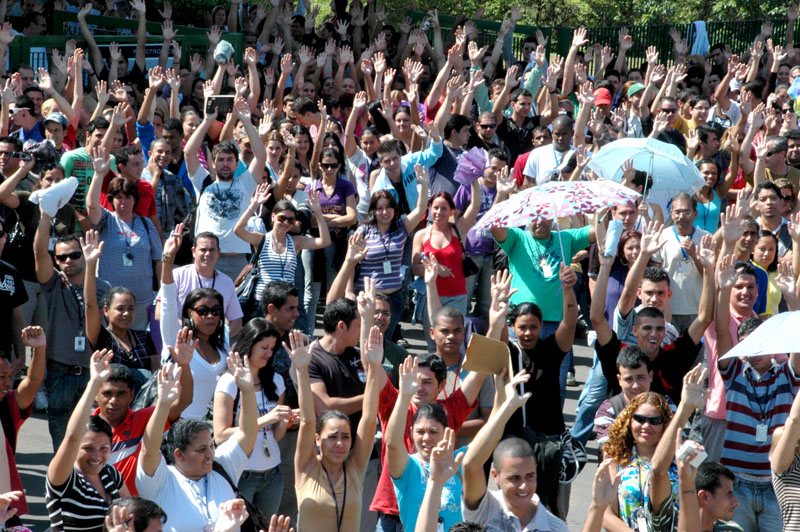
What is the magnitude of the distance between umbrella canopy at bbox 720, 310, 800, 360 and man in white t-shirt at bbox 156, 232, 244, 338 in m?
3.65

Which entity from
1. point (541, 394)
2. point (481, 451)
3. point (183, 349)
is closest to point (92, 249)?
point (183, 349)

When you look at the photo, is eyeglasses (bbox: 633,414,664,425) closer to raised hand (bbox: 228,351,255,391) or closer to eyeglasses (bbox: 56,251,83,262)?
raised hand (bbox: 228,351,255,391)

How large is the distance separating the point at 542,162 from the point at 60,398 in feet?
19.2

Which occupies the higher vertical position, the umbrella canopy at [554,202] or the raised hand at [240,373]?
the umbrella canopy at [554,202]

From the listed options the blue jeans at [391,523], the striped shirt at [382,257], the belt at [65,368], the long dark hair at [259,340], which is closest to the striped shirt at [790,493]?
the blue jeans at [391,523]

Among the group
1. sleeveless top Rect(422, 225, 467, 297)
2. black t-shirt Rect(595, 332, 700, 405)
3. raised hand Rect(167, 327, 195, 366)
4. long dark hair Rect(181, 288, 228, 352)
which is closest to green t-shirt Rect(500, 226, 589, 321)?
sleeveless top Rect(422, 225, 467, 297)

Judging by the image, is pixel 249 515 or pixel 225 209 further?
pixel 225 209

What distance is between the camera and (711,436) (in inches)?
282

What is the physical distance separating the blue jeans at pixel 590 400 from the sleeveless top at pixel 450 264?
2020 mm

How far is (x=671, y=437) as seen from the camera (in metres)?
5.77

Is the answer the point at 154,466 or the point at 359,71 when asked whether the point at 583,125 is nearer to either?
the point at 359,71

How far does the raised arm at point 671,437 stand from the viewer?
224 inches

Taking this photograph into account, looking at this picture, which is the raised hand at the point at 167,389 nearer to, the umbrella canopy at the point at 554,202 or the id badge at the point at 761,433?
the umbrella canopy at the point at 554,202

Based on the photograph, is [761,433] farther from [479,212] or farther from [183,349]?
[479,212]
